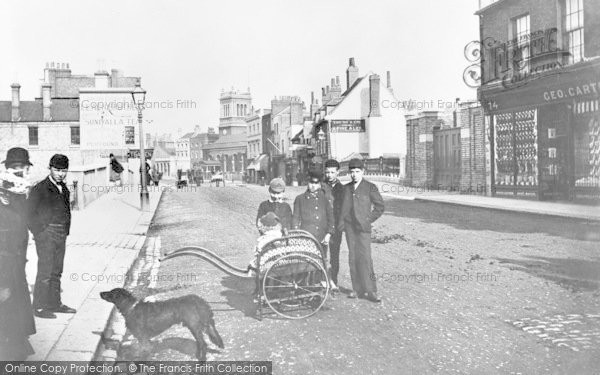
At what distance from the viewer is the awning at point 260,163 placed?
62375 mm

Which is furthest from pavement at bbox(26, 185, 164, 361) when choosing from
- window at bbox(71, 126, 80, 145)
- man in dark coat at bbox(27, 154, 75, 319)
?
window at bbox(71, 126, 80, 145)

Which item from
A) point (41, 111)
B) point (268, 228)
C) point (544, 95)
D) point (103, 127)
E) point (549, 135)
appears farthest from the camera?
point (41, 111)

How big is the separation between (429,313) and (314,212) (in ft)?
5.28

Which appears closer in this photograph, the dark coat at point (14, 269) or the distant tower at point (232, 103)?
the dark coat at point (14, 269)

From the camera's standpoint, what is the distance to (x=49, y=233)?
497 cm

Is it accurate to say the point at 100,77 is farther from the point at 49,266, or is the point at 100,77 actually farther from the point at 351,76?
the point at 351,76

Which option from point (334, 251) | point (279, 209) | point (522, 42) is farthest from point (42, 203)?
point (522, 42)

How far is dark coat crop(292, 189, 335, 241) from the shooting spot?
6137 mm

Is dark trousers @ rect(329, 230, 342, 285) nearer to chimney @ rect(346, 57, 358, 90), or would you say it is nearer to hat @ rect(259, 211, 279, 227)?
hat @ rect(259, 211, 279, 227)

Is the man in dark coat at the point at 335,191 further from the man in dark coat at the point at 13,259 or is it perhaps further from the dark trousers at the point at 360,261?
the man in dark coat at the point at 13,259

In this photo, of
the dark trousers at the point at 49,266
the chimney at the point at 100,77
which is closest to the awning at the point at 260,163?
the chimney at the point at 100,77

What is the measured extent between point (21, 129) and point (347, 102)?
24192mm

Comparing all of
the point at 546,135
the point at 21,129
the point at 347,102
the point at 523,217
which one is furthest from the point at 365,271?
the point at 21,129

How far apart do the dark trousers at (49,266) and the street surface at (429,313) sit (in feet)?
3.04
